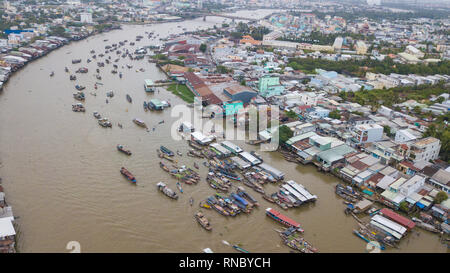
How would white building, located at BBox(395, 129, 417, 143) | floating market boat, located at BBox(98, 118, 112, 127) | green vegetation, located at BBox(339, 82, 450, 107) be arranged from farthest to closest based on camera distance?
green vegetation, located at BBox(339, 82, 450, 107) < floating market boat, located at BBox(98, 118, 112, 127) < white building, located at BBox(395, 129, 417, 143)

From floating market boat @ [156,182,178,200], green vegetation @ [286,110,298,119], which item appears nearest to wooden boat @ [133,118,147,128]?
floating market boat @ [156,182,178,200]

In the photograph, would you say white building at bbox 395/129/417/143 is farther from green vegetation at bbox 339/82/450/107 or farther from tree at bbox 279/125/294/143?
green vegetation at bbox 339/82/450/107

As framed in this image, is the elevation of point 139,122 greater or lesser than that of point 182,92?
lesser

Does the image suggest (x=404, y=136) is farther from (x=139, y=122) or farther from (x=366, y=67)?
(x=366, y=67)

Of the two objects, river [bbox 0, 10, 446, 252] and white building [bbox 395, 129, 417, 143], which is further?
white building [bbox 395, 129, 417, 143]

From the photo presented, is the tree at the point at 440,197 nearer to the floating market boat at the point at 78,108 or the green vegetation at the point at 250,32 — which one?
the floating market boat at the point at 78,108

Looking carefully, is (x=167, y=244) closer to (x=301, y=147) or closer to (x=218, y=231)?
(x=218, y=231)

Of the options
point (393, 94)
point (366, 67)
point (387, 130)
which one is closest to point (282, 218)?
point (387, 130)
